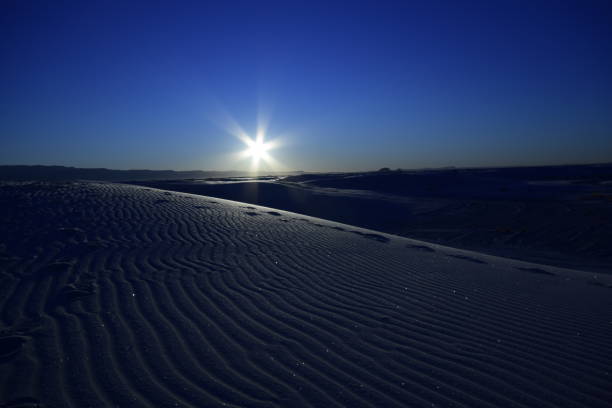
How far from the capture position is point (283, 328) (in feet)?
12.2

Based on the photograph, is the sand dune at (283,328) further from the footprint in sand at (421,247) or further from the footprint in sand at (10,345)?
the footprint in sand at (421,247)

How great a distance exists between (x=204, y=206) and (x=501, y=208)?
14563mm

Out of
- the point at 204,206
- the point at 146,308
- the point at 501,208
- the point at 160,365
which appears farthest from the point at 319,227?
the point at 501,208

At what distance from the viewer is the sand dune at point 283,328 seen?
276 centimetres

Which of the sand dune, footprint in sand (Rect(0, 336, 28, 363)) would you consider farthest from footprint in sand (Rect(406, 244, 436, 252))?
footprint in sand (Rect(0, 336, 28, 363))

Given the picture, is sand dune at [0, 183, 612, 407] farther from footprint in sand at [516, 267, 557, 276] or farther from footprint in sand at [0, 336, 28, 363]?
footprint in sand at [516, 267, 557, 276]

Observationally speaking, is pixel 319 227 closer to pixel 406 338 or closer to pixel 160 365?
pixel 406 338

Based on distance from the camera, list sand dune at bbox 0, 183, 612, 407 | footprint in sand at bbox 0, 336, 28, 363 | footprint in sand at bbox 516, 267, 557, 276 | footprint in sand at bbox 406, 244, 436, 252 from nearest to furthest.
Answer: sand dune at bbox 0, 183, 612, 407 < footprint in sand at bbox 0, 336, 28, 363 < footprint in sand at bbox 516, 267, 557, 276 < footprint in sand at bbox 406, 244, 436, 252

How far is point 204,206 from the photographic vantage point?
11.9 meters

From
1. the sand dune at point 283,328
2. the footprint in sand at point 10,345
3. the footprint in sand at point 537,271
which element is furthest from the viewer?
the footprint in sand at point 537,271

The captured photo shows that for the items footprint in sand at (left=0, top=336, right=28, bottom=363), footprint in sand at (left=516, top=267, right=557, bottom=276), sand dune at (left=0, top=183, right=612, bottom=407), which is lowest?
footprint in sand at (left=516, top=267, right=557, bottom=276)

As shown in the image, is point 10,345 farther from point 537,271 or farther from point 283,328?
point 537,271

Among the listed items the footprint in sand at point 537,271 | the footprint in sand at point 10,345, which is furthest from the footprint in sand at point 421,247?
the footprint in sand at point 10,345

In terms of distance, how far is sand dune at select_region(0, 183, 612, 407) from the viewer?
109 inches
